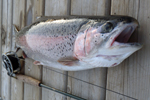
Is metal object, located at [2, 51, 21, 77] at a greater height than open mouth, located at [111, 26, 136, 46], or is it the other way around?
open mouth, located at [111, 26, 136, 46]

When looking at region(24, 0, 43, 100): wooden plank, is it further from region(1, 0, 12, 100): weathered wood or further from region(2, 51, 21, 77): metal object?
region(1, 0, 12, 100): weathered wood

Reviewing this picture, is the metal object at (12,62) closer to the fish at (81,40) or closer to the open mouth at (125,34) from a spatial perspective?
the fish at (81,40)

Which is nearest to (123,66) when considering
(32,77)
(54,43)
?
(54,43)

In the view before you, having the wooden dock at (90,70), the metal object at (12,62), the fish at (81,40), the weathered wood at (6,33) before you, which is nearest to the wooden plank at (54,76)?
the wooden dock at (90,70)

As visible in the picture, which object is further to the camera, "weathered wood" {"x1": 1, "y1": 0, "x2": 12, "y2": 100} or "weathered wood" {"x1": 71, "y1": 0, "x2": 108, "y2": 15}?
"weathered wood" {"x1": 1, "y1": 0, "x2": 12, "y2": 100}

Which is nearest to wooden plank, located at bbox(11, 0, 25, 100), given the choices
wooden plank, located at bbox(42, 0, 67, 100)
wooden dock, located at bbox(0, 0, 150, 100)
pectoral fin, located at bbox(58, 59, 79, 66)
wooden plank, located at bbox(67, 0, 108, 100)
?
wooden dock, located at bbox(0, 0, 150, 100)

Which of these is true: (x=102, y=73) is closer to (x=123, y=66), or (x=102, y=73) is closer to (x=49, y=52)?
(x=123, y=66)

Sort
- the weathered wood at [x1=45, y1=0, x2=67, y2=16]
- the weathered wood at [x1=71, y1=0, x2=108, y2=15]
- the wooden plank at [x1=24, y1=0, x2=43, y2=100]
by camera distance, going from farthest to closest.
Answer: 1. the wooden plank at [x1=24, y1=0, x2=43, y2=100]
2. the weathered wood at [x1=45, y1=0, x2=67, y2=16]
3. the weathered wood at [x1=71, y1=0, x2=108, y2=15]
